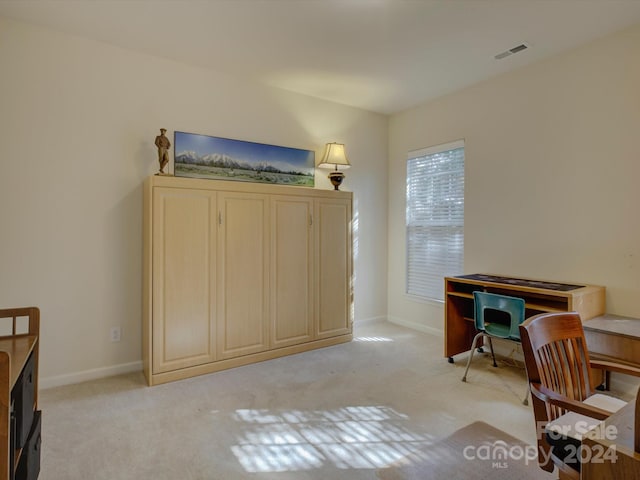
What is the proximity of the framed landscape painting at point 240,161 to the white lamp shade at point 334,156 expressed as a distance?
0.17 meters

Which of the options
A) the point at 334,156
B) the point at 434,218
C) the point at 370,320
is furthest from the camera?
the point at 370,320

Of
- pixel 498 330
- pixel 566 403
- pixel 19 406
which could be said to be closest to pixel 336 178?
pixel 498 330

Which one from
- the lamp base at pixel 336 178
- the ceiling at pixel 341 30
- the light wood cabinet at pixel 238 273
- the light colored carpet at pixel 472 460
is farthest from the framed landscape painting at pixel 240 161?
the light colored carpet at pixel 472 460

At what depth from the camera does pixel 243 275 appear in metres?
3.10

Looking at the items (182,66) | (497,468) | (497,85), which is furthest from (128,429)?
(497,85)

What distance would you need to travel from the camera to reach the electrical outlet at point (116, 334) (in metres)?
2.92

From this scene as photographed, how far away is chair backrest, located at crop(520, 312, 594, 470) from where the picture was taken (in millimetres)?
1242

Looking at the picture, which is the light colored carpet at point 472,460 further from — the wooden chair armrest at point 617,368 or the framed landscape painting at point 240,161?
the framed landscape painting at point 240,161

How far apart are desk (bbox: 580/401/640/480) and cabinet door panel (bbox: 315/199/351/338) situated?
111 inches

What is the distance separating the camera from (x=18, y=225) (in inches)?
101

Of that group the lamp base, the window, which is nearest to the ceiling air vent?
the window

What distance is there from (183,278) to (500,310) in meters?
2.54

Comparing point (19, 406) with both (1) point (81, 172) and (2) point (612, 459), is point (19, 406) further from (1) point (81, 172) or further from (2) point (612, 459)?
(1) point (81, 172)

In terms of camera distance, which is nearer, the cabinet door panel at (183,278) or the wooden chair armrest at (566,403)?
the wooden chair armrest at (566,403)
